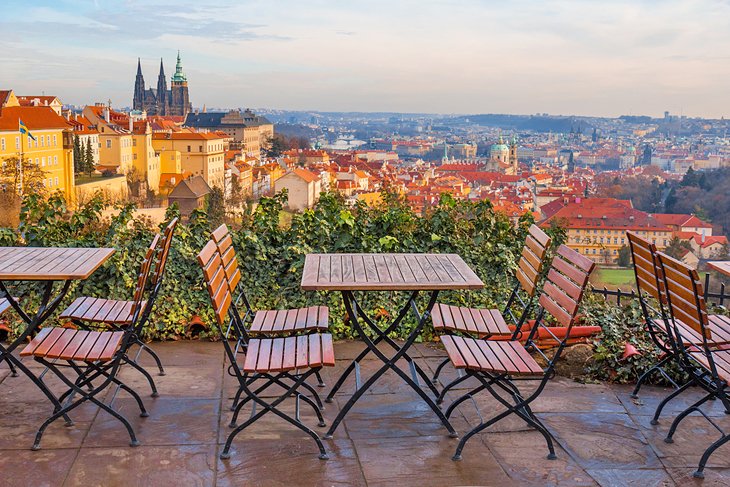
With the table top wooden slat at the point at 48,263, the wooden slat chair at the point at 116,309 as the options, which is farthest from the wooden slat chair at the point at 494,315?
the table top wooden slat at the point at 48,263

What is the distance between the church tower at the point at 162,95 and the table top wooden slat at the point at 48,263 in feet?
415

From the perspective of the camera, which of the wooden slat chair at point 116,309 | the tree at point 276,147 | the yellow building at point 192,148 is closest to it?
the wooden slat chair at point 116,309

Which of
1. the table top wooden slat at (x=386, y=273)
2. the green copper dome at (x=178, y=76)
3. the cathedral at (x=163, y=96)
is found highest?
the green copper dome at (x=178, y=76)

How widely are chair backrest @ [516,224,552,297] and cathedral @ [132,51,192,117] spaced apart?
126m

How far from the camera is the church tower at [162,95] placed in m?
125

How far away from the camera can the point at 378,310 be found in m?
5.32

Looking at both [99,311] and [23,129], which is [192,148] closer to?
[23,129]

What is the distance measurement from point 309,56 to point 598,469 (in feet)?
80.9

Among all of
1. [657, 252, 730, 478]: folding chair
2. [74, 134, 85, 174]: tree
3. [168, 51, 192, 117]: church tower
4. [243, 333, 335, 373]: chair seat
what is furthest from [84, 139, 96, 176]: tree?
[168, 51, 192, 117]: church tower

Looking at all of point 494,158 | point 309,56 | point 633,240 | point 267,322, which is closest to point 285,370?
point 267,322

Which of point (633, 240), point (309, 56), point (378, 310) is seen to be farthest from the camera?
point (309, 56)

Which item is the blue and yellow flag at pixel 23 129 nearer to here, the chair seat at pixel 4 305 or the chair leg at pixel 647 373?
the chair seat at pixel 4 305

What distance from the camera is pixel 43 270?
10.8 feet

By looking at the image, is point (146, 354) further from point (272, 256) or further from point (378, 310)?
point (378, 310)
